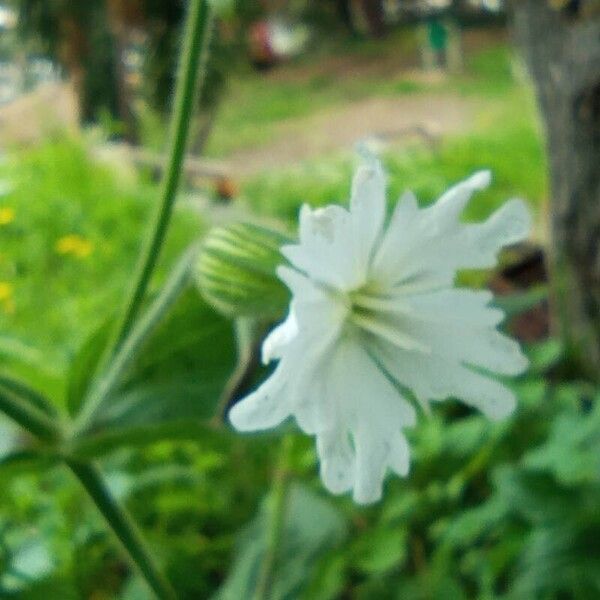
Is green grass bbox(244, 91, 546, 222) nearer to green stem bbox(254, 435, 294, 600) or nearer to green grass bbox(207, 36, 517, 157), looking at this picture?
green stem bbox(254, 435, 294, 600)

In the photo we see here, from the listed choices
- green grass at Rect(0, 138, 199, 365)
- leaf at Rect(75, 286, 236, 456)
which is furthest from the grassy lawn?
leaf at Rect(75, 286, 236, 456)

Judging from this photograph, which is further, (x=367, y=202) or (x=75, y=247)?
(x=75, y=247)

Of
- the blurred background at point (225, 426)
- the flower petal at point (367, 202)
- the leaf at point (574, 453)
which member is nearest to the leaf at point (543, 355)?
the blurred background at point (225, 426)

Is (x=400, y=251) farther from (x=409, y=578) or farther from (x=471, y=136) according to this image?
(x=471, y=136)

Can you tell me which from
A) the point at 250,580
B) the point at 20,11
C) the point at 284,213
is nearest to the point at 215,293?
the point at 250,580

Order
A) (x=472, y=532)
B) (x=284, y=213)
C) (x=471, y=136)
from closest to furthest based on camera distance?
(x=472, y=532) < (x=284, y=213) < (x=471, y=136)

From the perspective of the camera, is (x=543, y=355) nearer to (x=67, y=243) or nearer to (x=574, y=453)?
(x=574, y=453)

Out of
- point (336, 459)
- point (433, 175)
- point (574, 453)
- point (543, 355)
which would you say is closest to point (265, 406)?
point (336, 459)

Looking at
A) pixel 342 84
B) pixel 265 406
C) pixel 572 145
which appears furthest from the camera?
pixel 342 84
